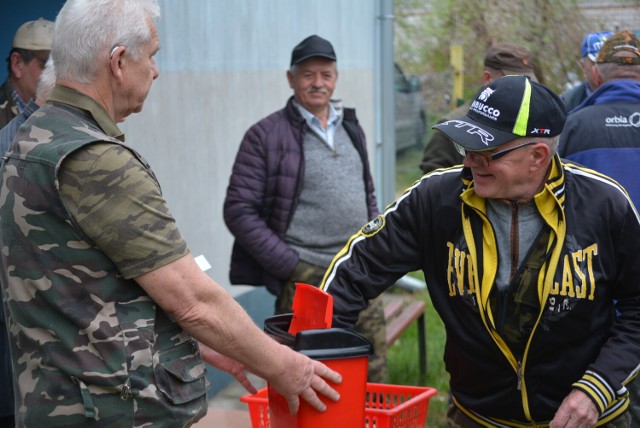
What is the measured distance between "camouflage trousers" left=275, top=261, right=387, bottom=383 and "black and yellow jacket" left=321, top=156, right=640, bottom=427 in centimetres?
187

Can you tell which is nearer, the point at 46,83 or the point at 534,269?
the point at 534,269

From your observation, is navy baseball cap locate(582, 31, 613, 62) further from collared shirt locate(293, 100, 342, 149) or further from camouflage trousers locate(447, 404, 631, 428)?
camouflage trousers locate(447, 404, 631, 428)

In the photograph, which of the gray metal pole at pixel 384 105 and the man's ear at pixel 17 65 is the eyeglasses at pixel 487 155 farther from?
the gray metal pole at pixel 384 105

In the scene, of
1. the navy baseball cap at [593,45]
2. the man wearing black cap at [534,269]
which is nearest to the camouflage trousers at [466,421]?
the man wearing black cap at [534,269]

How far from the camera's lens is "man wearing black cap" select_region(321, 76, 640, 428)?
106 inches

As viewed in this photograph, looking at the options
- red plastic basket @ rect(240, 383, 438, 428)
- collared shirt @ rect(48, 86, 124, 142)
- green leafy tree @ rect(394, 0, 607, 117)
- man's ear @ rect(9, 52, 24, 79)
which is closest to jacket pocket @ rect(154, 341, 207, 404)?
red plastic basket @ rect(240, 383, 438, 428)

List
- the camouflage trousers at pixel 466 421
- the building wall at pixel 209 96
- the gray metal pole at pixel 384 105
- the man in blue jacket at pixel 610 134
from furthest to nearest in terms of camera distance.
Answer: the gray metal pole at pixel 384 105 → the building wall at pixel 209 96 → the man in blue jacket at pixel 610 134 → the camouflage trousers at pixel 466 421

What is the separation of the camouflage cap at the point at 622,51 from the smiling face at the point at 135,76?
2794 millimetres

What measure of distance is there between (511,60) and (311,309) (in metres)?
3.17

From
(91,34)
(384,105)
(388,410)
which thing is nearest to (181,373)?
(388,410)

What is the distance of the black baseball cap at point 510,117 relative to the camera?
8.84ft

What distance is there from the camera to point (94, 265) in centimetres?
219

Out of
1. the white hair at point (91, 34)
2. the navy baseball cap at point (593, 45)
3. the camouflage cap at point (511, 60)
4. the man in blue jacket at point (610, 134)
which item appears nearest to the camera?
the white hair at point (91, 34)

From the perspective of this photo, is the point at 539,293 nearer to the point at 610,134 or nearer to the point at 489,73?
the point at 610,134
